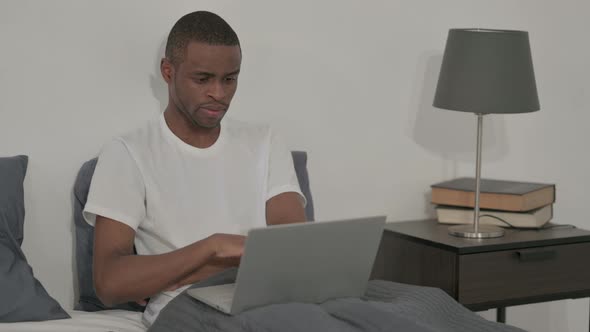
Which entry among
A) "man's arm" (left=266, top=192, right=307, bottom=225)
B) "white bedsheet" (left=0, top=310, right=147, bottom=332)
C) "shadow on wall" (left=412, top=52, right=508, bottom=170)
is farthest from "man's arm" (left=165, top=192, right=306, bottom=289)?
"shadow on wall" (left=412, top=52, right=508, bottom=170)

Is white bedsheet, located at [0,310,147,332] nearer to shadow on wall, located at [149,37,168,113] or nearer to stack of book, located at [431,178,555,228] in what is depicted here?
shadow on wall, located at [149,37,168,113]

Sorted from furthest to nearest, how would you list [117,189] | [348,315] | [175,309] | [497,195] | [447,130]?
[447,130] < [497,195] < [117,189] < [175,309] < [348,315]

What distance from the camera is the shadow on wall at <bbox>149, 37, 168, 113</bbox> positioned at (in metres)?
2.32

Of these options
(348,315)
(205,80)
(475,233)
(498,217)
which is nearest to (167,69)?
(205,80)

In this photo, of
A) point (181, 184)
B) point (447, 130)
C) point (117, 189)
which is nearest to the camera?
point (117, 189)

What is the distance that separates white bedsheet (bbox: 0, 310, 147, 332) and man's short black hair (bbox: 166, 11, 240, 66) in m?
0.59

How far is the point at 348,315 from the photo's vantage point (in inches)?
63.6

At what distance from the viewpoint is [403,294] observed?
183 centimetres

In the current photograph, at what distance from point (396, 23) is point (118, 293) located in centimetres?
128

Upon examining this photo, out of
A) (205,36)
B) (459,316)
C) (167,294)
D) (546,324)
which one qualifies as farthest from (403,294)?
(546,324)

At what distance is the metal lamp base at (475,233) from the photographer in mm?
2436

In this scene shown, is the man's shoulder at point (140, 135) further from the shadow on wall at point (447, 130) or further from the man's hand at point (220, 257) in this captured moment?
the shadow on wall at point (447, 130)

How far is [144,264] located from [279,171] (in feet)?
1.56

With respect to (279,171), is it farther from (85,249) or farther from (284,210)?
(85,249)
